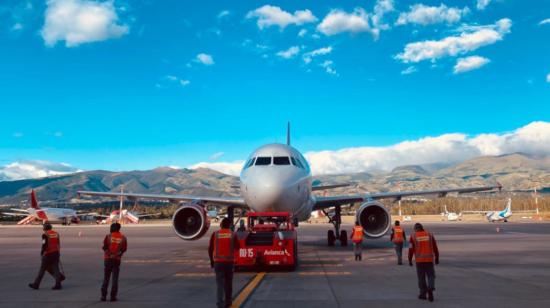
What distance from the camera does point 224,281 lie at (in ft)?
28.9

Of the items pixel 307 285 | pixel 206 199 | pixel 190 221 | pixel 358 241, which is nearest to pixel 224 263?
pixel 307 285

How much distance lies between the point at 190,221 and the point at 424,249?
12.0m

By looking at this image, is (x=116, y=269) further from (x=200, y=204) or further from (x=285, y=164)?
(x=200, y=204)

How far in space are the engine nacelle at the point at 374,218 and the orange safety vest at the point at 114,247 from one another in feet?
39.6

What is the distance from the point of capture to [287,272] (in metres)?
14.0

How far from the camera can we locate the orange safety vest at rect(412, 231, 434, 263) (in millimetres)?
9773

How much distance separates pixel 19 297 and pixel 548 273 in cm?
1360

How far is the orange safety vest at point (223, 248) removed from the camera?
344 inches

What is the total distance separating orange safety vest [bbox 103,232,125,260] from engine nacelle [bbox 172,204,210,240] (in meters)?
9.22

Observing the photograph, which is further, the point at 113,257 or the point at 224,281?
the point at 113,257

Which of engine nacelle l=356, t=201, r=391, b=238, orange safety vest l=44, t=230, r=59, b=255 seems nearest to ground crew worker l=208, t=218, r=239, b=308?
orange safety vest l=44, t=230, r=59, b=255

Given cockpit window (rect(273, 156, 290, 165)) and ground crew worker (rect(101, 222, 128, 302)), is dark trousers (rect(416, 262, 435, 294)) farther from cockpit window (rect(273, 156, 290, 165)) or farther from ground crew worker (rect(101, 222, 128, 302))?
cockpit window (rect(273, 156, 290, 165))

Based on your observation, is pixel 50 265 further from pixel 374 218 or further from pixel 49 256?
pixel 374 218

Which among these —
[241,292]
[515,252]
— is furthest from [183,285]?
[515,252]
